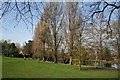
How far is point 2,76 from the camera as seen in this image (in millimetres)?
2115

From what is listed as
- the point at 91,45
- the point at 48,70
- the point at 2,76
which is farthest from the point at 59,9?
the point at 2,76

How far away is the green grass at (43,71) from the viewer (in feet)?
6.84

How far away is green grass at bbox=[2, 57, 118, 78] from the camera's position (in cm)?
209

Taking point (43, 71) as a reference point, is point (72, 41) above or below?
above

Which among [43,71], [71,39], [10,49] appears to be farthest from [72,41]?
[10,49]

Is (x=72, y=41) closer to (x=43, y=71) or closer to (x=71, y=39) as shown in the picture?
(x=71, y=39)

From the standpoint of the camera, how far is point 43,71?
84.2 inches

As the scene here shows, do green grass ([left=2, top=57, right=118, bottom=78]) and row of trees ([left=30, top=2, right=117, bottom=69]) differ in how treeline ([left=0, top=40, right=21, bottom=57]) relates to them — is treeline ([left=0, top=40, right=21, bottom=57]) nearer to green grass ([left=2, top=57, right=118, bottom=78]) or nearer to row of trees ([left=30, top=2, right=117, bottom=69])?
green grass ([left=2, top=57, right=118, bottom=78])

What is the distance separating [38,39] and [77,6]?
2.42ft

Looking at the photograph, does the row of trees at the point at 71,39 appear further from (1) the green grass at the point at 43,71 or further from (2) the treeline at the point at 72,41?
(1) the green grass at the point at 43,71

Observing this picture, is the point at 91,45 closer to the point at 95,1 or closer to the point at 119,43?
the point at 119,43

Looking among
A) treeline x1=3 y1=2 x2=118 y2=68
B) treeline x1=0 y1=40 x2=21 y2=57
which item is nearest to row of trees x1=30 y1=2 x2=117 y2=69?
treeline x1=3 y1=2 x2=118 y2=68

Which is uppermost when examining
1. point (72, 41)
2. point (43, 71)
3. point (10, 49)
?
point (72, 41)

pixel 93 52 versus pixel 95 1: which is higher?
pixel 95 1
